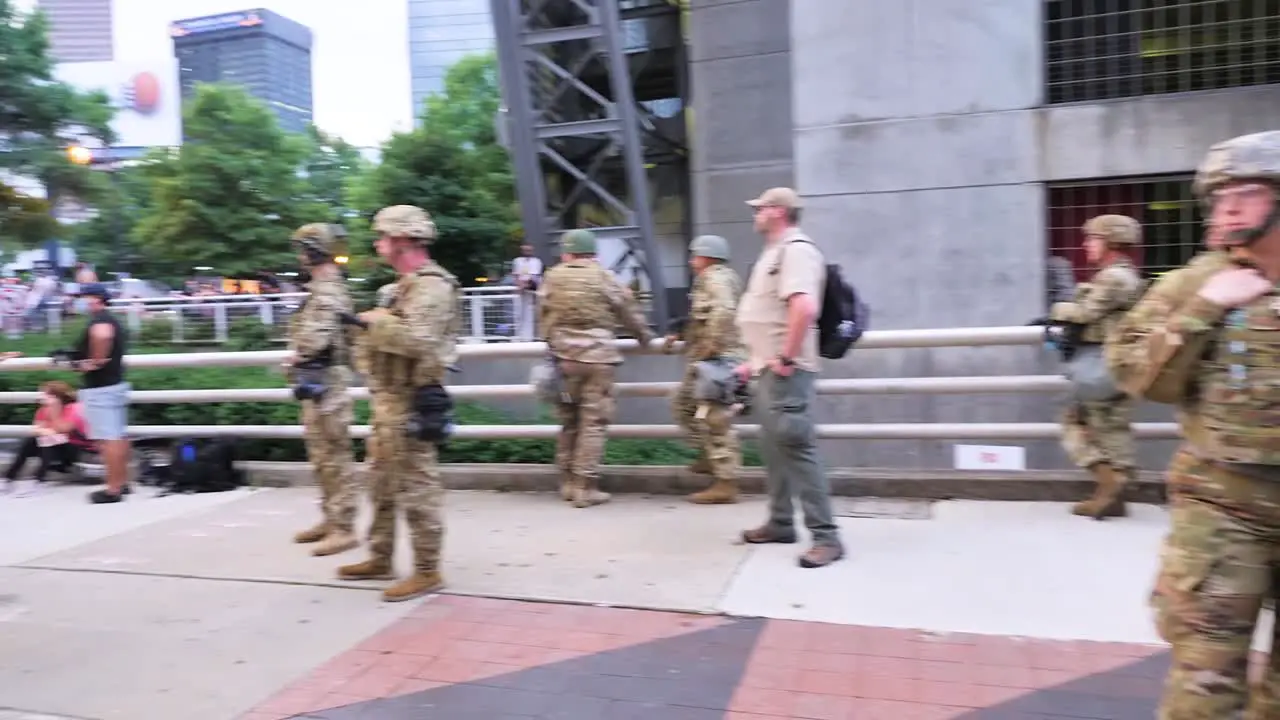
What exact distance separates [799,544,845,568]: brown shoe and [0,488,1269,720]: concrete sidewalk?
0.14 feet

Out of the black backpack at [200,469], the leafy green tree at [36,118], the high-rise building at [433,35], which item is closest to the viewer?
the black backpack at [200,469]

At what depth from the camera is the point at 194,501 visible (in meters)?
7.07

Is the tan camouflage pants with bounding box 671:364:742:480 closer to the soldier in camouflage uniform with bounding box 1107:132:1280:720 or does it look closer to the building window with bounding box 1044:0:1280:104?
the soldier in camouflage uniform with bounding box 1107:132:1280:720

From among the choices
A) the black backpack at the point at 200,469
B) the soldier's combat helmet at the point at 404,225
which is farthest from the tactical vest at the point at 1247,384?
the black backpack at the point at 200,469

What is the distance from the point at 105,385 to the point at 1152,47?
9452 mm

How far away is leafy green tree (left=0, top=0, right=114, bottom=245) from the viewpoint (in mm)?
18906

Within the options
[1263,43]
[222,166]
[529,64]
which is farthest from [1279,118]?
[222,166]

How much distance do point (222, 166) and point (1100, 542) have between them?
32225 mm

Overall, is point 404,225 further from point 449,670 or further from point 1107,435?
point 1107,435

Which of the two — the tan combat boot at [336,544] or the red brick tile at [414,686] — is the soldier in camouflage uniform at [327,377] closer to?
the tan combat boot at [336,544]

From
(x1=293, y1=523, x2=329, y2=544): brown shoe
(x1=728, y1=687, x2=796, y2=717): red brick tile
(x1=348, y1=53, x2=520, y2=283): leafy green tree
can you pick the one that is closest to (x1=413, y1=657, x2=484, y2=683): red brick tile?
(x1=728, y1=687, x2=796, y2=717): red brick tile

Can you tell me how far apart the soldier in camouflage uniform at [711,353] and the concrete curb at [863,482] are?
0.81ft

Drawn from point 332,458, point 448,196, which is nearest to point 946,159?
point 332,458

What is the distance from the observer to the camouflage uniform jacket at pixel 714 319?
6.29 m
